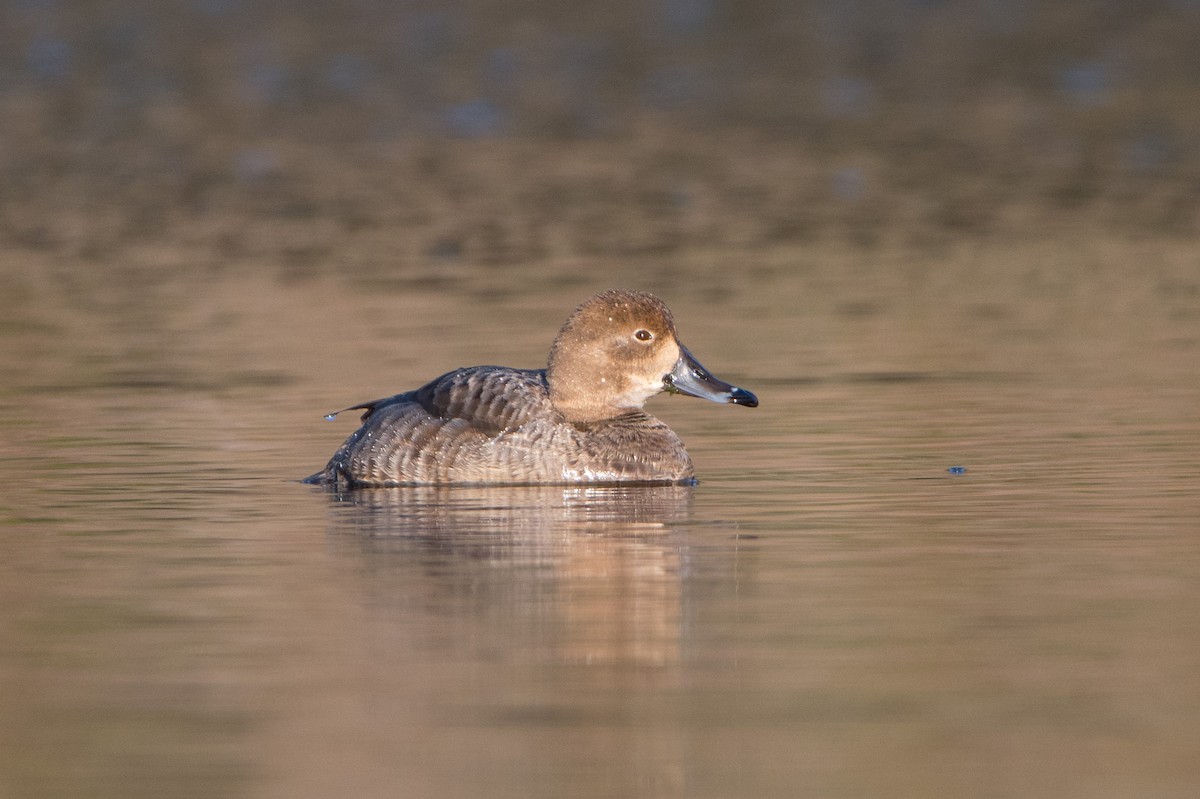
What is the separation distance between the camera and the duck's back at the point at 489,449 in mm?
Result: 11336

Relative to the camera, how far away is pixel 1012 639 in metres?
7.55

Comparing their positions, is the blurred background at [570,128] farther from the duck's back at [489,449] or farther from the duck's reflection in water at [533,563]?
the duck's reflection in water at [533,563]

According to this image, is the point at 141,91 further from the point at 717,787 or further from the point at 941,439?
the point at 717,787

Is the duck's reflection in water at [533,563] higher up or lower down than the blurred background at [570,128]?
lower down

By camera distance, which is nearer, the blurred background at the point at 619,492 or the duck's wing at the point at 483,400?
the blurred background at the point at 619,492

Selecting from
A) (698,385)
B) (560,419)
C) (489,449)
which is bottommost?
(489,449)

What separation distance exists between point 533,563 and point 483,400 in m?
2.56

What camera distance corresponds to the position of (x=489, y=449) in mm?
11367

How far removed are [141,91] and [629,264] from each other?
15802 mm

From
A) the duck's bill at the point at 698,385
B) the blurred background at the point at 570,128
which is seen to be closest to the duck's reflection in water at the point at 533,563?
the duck's bill at the point at 698,385

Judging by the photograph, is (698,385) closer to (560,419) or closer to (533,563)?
(560,419)

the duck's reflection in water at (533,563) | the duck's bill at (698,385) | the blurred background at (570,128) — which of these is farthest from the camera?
the blurred background at (570,128)

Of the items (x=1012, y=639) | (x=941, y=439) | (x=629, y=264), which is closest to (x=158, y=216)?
(x=629, y=264)

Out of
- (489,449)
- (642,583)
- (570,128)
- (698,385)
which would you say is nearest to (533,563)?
(642,583)
